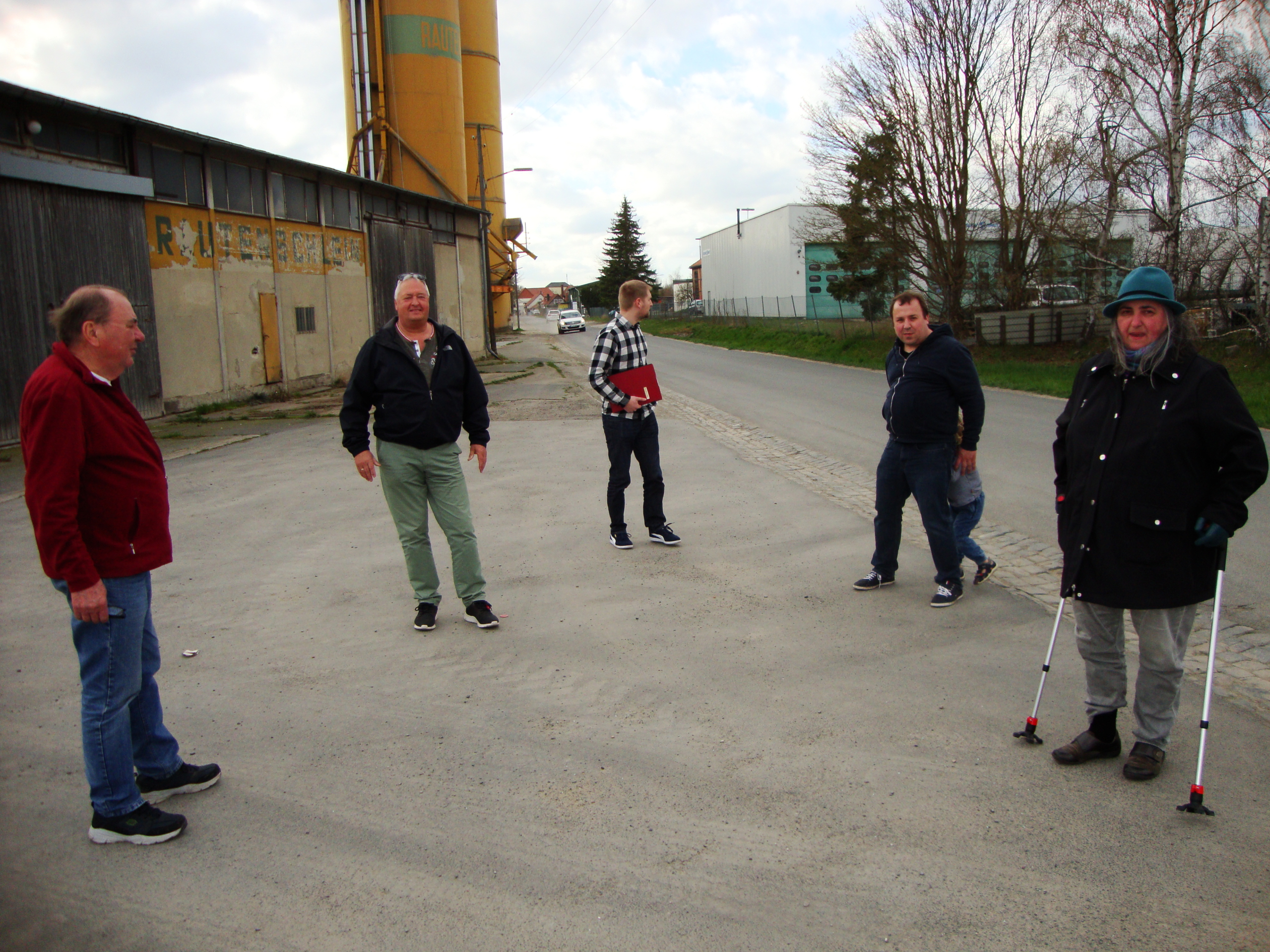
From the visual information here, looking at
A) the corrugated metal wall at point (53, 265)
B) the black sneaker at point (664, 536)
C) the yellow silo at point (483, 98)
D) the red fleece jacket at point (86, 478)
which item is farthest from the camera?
the yellow silo at point (483, 98)

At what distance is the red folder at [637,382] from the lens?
7180 millimetres

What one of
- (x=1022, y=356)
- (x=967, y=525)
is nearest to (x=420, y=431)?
(x=967, y=525)

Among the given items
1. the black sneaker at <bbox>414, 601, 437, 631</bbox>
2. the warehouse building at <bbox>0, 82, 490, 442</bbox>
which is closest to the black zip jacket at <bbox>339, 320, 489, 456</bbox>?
the black sneaker at <bbox>414, 601, 437, 631</bbox>

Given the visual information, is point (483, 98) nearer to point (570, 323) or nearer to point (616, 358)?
point (570, 323)

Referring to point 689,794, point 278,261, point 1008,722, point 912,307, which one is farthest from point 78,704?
point 278,261

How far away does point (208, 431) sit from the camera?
1497 centimetres

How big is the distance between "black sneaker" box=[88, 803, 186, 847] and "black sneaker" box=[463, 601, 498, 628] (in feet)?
7.65

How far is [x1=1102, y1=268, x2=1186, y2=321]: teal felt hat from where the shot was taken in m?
3.68

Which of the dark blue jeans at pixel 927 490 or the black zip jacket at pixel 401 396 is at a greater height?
the black zip jacket at pixel 401 396

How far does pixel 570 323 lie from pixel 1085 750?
6776 cm

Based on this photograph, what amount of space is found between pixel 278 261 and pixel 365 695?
57.9 ft

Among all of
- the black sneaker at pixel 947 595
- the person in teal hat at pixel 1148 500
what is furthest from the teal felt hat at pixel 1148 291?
the black sneaker at pixel 947 595

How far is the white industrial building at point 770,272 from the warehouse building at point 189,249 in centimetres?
2905

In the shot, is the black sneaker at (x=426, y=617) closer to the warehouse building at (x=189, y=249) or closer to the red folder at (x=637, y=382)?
the red folder at (x=637, y=382)
